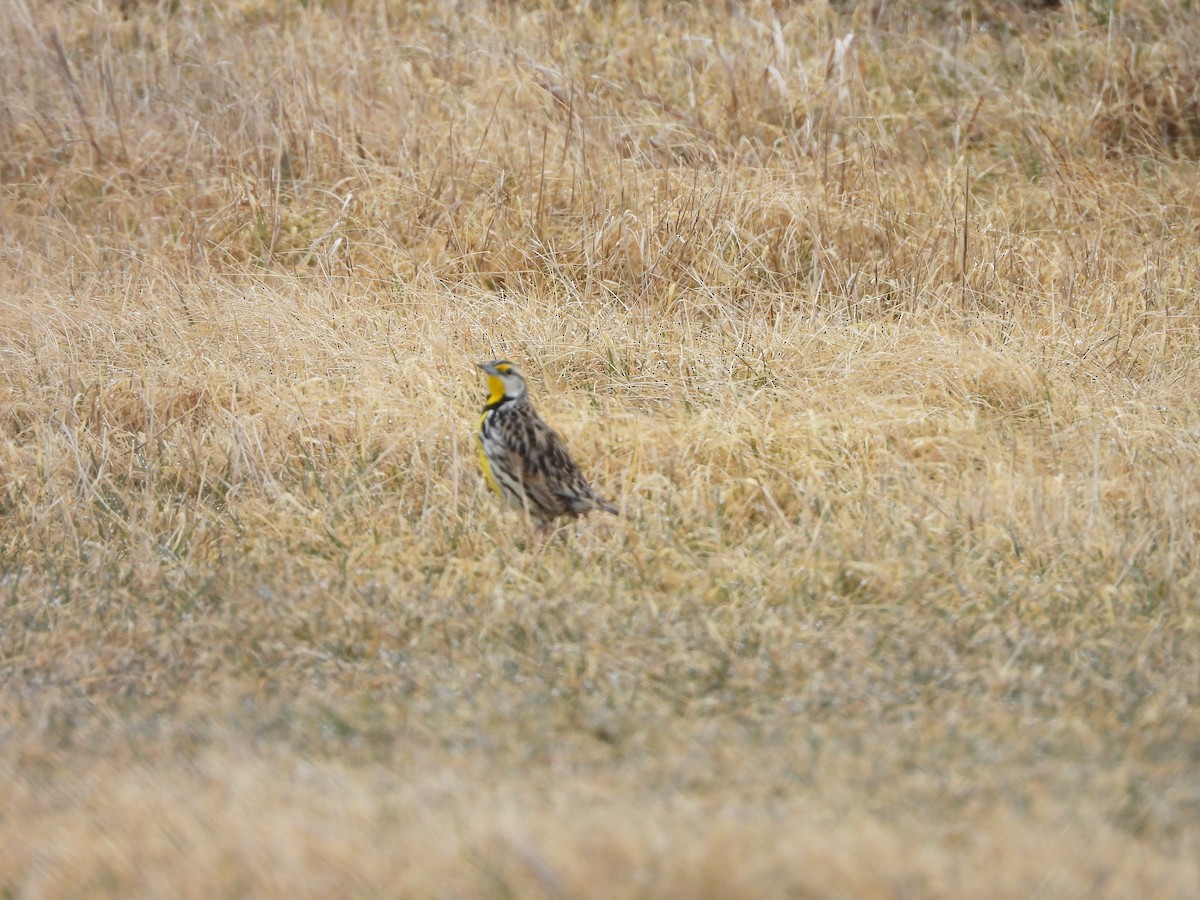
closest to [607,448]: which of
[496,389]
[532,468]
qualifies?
[496,389]

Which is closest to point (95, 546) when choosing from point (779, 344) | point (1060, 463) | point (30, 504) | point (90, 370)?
point (30, 504)

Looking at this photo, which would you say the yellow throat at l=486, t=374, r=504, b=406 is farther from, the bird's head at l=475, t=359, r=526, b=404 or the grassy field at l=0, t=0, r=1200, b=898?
the grassy field at l=0, t=0, r=1200, b=898

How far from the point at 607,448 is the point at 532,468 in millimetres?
890

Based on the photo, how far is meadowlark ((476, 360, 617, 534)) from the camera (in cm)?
491

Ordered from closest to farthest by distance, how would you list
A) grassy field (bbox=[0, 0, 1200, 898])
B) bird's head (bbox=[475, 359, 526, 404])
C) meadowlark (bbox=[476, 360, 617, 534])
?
grassy field (bbox=[0, 0, 1200, 898])
meadowlark (bbox=[476, 360, 617, 534])
bird's head (bbox=[475, 359, 526, 404])

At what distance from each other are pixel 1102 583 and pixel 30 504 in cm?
387

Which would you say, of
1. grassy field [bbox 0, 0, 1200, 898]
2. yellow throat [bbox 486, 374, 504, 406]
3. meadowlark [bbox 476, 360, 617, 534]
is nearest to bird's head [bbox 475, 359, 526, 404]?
yellow throat [bbox 486, 374, 504, 406]

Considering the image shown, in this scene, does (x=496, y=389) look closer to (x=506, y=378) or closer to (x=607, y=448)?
(x=506, y=378)

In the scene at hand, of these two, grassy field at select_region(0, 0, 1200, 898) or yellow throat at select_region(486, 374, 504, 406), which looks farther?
yellow throat at select_region(486, 374, 504, 406)

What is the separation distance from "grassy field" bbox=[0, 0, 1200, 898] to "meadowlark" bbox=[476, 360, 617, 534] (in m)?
0.15

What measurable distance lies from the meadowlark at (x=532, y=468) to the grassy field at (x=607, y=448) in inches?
6.0

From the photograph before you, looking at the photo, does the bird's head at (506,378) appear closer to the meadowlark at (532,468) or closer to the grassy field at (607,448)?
the meadowlark at (532,468)

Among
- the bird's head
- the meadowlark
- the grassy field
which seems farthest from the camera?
the bird's head

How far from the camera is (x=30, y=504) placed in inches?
214
